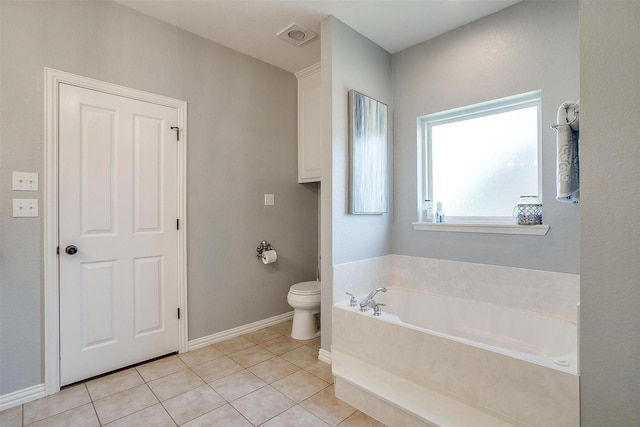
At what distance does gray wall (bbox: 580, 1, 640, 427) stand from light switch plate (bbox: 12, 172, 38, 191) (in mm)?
2815

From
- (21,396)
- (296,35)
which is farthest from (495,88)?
(21,396)

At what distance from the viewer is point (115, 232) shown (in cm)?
214

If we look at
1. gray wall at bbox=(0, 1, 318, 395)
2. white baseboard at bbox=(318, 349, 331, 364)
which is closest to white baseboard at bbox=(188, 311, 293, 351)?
gray wall at bbox=(0, 1, 318, 395)

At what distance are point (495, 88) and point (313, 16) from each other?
1.45 m

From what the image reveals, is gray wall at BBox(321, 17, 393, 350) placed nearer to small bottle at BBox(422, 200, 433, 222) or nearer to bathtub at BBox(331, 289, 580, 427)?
bathtub at BBox(331, 289, 580, 427)

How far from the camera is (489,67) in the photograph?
7.39 ft

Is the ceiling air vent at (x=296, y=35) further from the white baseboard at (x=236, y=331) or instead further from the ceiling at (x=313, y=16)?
the white baseboard at (x=236, y=331)

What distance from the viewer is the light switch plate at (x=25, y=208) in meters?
→ 1.77

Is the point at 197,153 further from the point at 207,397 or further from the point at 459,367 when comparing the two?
the point at 459,367

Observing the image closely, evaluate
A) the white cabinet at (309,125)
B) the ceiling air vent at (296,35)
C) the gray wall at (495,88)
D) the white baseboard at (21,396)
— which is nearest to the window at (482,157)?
the gray wall at (495,88)

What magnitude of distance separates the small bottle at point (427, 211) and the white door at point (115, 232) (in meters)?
2.09

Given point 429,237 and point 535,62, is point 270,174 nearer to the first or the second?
point 429,237

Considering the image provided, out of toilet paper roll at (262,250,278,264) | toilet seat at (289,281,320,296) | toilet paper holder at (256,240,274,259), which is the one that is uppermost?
toilet paper holder at (256,240,274,259)

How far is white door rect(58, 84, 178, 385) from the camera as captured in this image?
6.43 ft
